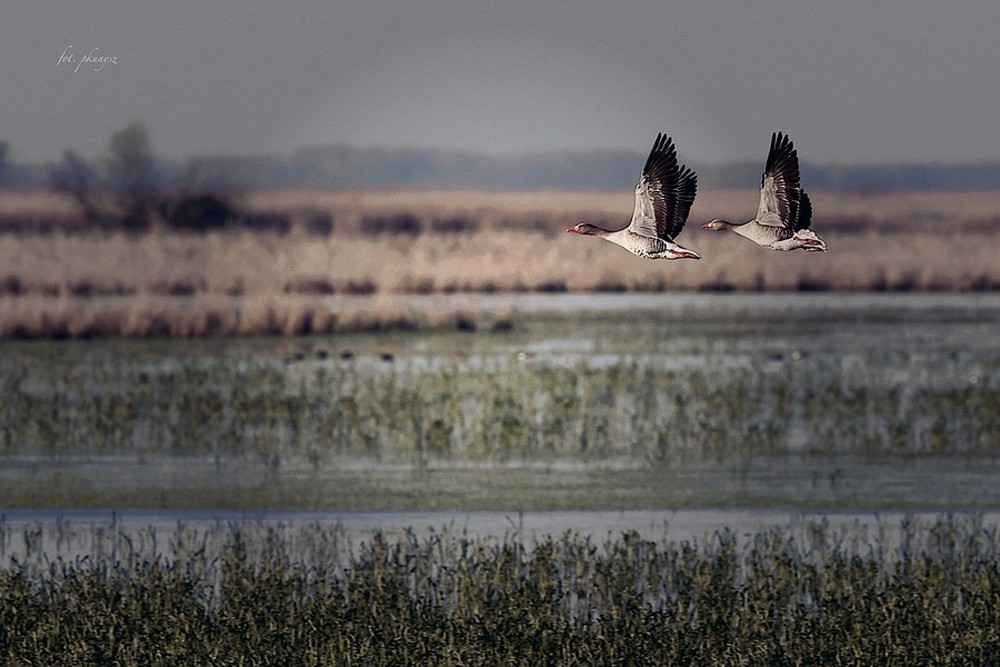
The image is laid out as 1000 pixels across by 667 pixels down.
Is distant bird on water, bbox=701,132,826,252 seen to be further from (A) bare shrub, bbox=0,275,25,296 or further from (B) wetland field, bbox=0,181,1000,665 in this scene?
(A) bare shrub, bbox=0,275,25,296

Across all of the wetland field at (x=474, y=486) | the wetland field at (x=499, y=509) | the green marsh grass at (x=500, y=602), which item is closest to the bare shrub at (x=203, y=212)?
the wetland field at (x=474, y=486)

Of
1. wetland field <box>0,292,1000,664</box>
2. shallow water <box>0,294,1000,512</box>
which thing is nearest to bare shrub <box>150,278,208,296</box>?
shallow water <box>0,294,1000,512</box>

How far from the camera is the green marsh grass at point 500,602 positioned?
46.9ft

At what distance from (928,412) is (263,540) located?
13.6 m

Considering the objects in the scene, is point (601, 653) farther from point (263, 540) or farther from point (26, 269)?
point (26, 269)

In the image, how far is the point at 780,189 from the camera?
7.31 m

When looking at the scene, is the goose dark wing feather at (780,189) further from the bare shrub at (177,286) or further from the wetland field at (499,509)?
the bare shrub at (177,286)

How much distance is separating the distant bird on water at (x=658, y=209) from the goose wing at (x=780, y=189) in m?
0.28

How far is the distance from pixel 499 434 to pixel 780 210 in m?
19.1

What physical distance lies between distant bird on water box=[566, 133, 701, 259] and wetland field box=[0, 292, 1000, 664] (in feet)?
23.6

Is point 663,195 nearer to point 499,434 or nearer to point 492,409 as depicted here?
point 499,434

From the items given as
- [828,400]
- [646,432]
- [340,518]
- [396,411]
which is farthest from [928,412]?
Answer: [340,518]

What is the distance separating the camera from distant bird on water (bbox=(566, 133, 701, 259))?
716cm

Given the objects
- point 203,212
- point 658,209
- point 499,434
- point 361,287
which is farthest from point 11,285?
point 658,209
